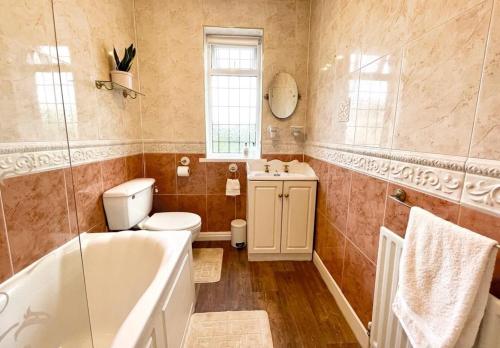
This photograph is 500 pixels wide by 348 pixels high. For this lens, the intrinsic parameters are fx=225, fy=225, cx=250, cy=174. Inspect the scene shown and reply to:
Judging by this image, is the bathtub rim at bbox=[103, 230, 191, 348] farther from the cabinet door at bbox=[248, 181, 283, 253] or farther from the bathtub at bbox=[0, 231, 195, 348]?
the cabinet door at bbox=[248, 181, 283, 253]

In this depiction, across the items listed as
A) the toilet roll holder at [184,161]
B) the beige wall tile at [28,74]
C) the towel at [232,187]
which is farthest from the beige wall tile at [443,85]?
the toilet roll holder at [184,161]

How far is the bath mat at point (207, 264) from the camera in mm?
1906

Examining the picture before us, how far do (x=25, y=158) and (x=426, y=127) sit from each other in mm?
1704

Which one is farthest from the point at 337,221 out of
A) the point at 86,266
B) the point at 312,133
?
the point at 86,266

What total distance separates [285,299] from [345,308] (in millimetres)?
412

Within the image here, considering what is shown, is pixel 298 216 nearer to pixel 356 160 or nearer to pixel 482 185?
pixel 356 160

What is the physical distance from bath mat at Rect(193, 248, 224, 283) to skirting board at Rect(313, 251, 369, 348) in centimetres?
89

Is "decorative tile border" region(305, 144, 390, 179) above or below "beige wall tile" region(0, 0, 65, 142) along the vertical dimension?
below

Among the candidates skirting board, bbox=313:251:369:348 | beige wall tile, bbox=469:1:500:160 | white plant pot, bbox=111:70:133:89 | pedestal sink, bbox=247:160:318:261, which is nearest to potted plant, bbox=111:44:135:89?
white plant pot, bbox=111:70:133:89

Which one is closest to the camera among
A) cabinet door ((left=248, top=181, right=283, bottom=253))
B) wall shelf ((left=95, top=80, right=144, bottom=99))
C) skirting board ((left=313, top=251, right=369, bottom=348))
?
skirting board ((left=313, top=251, right=369, bottom=348))

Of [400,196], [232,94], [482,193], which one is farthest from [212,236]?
[482,193]

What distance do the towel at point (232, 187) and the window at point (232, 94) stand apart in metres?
0.34

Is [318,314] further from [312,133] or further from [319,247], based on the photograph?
[312,133]

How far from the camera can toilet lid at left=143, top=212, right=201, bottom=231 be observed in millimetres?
1870
